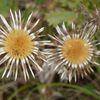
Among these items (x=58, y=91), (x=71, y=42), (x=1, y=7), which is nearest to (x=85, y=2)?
(x=71, y=42)

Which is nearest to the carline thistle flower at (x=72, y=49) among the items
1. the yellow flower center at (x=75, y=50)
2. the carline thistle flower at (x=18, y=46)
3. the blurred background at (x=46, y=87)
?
the yellow flower center at (x=75, y=50)

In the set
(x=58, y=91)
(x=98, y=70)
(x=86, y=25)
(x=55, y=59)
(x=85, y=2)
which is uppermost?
(x=85, y=2)

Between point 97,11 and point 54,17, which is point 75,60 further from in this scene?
point 54,17

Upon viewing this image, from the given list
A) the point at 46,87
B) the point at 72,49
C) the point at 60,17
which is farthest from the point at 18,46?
the point at 46,87

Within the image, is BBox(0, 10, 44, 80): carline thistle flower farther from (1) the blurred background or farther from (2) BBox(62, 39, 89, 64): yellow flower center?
(1) the blurred background

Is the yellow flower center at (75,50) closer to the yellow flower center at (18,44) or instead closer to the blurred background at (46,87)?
the yellow flower center at (18,44)

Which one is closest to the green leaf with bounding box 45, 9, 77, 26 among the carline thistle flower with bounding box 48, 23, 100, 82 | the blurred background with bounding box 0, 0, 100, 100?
the blurred background with bounding box 0, 0, 100, 100
